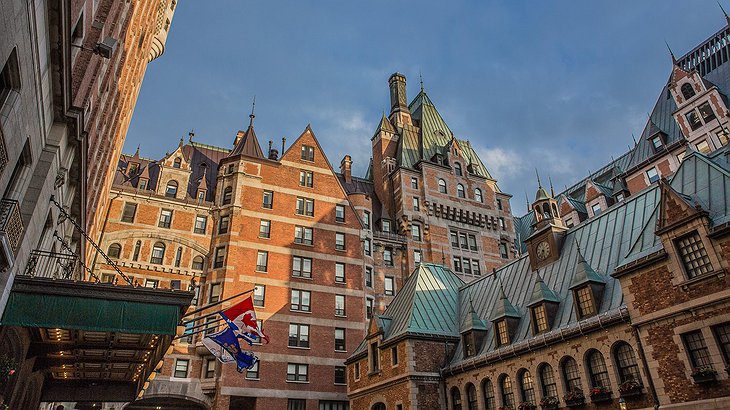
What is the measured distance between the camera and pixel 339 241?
47594 millimetres

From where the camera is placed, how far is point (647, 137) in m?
51.2

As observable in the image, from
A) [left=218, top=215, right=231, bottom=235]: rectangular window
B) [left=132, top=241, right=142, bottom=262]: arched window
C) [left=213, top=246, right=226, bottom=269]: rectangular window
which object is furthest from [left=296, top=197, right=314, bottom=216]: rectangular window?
[left=132, top=241, right=142, bottom=262]: arched window

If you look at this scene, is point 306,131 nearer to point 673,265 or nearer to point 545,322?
point 545,322

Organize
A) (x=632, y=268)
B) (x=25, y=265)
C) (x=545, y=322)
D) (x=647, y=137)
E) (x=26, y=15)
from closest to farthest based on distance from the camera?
(x=26, y=15), (x=25, y=265), (x=632, y=268), (x=545, y=322), (x=647, y=137)

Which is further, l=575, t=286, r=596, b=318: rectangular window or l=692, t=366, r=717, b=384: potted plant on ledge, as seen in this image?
l=575, t=286, r=596, b=318: rectangular window

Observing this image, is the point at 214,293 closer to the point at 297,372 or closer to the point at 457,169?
A: the point at 297,372

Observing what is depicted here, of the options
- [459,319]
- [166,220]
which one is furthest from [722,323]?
[166,220]

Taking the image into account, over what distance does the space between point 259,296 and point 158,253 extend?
9366 millimetres

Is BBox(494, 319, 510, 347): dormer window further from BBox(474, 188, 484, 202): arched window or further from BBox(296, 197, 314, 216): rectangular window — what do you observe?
BBox(474, 188, 484, 202): arched window

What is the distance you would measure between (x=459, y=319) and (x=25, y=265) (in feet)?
83.2

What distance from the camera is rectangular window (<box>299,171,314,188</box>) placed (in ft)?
160

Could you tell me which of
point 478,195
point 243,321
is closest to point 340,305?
point 478,195

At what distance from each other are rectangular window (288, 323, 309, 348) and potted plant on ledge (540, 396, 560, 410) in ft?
75.6

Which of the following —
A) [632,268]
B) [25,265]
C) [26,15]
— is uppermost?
[26,15]
